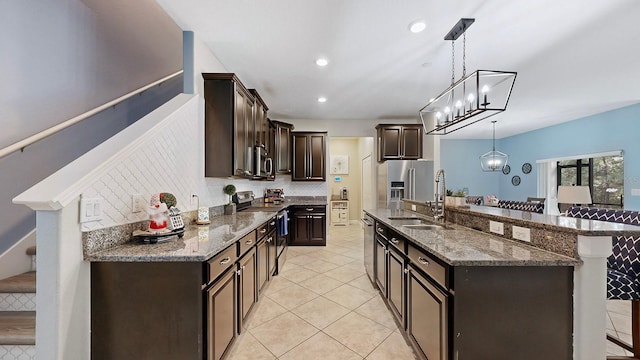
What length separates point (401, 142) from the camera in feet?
17.6

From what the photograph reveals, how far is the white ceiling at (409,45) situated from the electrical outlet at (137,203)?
1666 millimetres

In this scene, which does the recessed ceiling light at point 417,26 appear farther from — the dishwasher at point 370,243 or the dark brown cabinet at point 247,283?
the dark brown cabinet at point 247,283

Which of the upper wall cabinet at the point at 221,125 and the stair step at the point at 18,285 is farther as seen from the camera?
the upper wall cabinet at the point at 221,125

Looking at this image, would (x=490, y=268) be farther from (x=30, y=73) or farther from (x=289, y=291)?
(x=30, y=73)

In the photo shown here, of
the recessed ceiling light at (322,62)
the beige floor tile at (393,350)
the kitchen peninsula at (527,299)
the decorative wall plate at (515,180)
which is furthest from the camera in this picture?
the decorative wall plate at (515,180)

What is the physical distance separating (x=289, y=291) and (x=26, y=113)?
3018 millimetres

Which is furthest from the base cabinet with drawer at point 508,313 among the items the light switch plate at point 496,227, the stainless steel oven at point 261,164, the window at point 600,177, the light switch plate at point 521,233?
the window at point 600,177

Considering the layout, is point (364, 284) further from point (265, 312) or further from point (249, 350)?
point (249, 350)

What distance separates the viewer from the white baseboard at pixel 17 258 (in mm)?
1829

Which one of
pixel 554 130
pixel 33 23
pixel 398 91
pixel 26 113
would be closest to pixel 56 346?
pixel 26 113

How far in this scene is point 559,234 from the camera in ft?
4.70

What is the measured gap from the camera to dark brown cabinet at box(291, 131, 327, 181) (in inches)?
220

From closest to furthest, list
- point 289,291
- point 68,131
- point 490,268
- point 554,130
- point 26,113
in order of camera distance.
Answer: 1. point 490,268
2. point 26,113
3. point 68,131
4. point 289,291
5. point 554,130

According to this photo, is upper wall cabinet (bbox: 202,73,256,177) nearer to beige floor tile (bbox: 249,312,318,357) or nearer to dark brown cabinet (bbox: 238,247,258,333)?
dark brown cabinet (bbox: 238,247,258,333)
